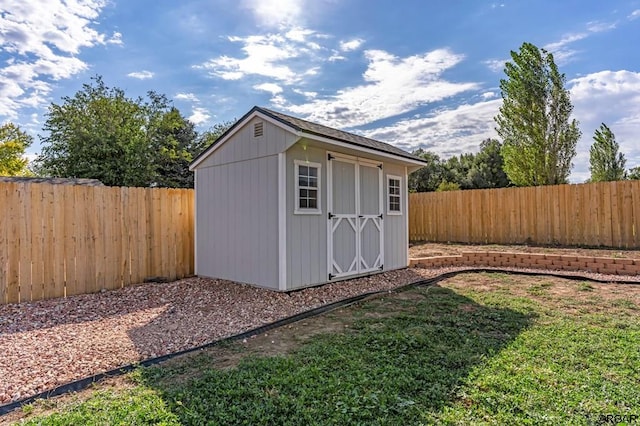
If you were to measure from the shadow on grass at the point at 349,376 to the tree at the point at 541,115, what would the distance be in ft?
39.6

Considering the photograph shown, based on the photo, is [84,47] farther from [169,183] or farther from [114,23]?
[169,183]

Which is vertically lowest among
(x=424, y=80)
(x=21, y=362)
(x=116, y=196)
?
(x=21, y=362)

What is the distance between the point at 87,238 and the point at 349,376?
17.2 feet

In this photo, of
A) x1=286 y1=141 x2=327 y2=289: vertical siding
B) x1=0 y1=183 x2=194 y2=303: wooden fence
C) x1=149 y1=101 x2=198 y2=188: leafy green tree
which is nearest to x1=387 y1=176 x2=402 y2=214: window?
x1=286 y1=141 x2=327 y2=289: vertical siding

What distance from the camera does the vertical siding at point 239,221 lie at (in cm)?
575

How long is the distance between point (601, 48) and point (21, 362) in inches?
444

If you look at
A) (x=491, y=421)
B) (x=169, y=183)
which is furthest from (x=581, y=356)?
(x=169, y=183)

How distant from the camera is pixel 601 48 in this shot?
8.05m

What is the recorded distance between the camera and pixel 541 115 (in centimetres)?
1405

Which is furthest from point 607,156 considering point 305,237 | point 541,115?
point 305,237

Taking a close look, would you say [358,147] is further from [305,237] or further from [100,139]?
[100,139]

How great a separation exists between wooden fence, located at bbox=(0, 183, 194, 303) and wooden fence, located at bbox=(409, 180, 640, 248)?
8248 mm

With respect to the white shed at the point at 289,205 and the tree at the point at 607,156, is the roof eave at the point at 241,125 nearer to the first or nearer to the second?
the white shed at the point at 289,205

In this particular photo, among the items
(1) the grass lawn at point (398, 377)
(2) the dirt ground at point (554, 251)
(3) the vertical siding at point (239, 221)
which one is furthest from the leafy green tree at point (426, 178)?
(1) the grass lawn at point (398, 377)
